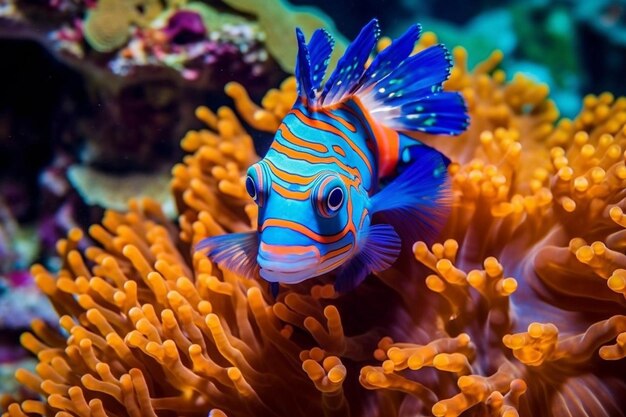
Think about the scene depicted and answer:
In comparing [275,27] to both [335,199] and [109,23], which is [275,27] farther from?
[335,199]

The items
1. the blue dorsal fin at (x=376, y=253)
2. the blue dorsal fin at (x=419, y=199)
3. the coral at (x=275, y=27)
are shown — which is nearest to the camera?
the blue dorsal fin at (x=376, y=253)

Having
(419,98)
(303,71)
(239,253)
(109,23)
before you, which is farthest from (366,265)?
(109,23)

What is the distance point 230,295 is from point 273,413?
48 cm

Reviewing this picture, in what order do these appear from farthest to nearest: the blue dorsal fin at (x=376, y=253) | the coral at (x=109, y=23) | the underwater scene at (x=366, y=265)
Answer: the coral at (x=109, y=23) < the blue dorsal fin at (x=376, y=253) < the underwater scene at (x=366, y=265)

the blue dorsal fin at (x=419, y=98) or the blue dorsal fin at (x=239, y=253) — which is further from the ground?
the blue dorsal fin at (x=419, y=98)

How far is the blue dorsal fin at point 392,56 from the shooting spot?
2224mm

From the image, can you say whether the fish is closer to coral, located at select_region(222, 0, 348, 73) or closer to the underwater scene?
the underwater scene

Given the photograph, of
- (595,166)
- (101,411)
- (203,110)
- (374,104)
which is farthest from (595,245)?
(203,110)

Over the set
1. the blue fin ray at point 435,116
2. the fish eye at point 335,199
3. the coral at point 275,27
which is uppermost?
the blue fin ray at point 435,116

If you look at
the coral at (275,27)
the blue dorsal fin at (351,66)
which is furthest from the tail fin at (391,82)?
the coral at (275,27)

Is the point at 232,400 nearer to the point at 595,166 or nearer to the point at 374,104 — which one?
the point at 374,104

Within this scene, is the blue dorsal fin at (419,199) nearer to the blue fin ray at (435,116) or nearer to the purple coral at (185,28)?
the blue fin ray at (435,116)

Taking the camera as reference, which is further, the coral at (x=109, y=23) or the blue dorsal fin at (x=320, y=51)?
the coral at (x=109, y=23)

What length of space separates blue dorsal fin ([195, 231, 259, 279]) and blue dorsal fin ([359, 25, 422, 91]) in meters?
0.75
